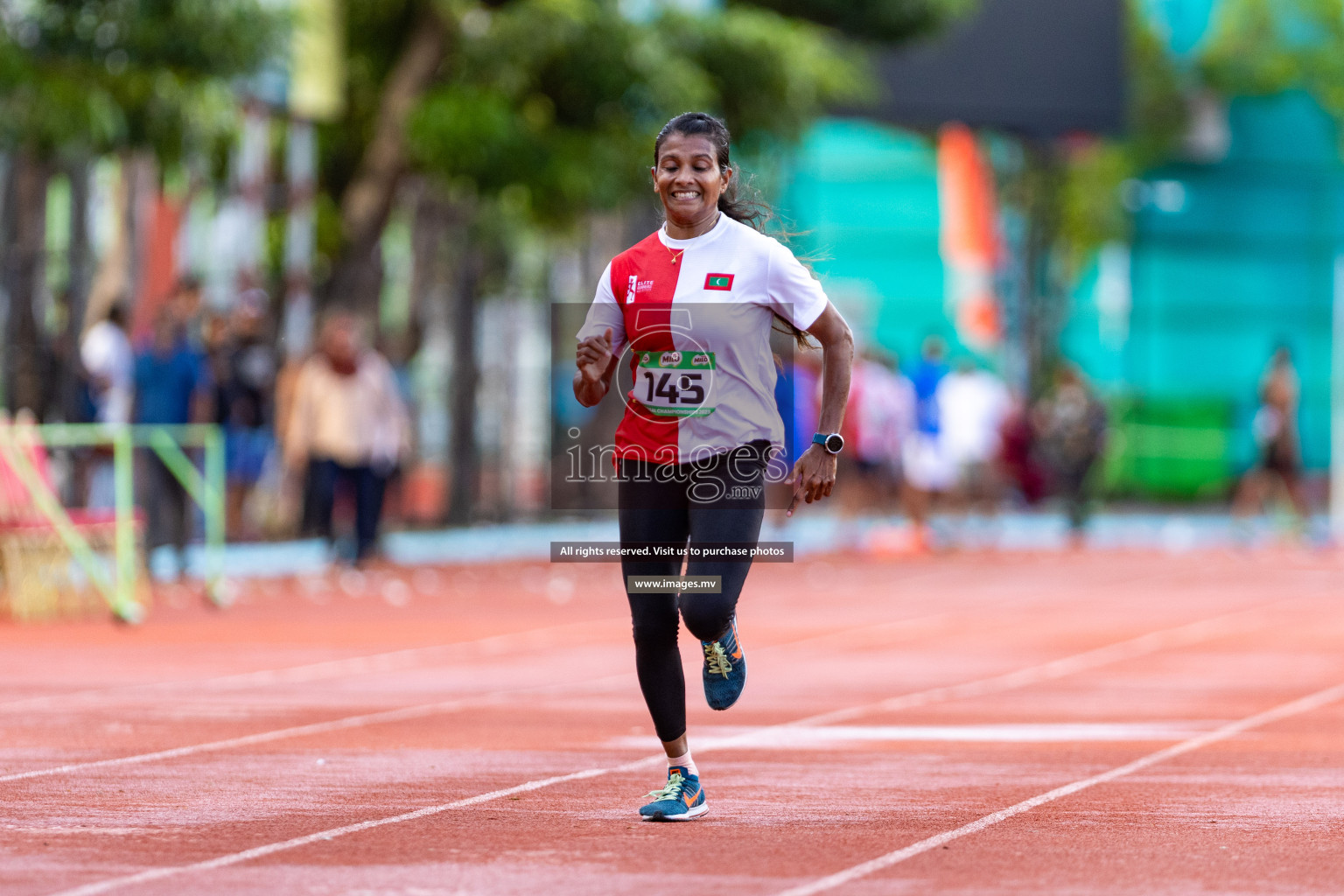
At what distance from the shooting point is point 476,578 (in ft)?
68.3

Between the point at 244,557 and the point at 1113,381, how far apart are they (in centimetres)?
2516

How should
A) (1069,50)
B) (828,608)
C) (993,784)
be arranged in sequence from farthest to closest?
(1069,50)
(828,608)
(993,784)

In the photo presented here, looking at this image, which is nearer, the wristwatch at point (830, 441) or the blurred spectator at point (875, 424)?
the wristwatch at point (830, 441)

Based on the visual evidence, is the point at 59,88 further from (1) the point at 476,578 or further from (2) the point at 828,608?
(2) the point at 828,608

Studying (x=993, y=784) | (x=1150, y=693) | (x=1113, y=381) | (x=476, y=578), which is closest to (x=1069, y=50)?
(x=1113, y=381)

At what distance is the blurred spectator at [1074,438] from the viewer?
2841cm

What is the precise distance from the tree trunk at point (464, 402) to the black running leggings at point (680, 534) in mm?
18758

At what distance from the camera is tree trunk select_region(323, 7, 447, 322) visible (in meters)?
23.4

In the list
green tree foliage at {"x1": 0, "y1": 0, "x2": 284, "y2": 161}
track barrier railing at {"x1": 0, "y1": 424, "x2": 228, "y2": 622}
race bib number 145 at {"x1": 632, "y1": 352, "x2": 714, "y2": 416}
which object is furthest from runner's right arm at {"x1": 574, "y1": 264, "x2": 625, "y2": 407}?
green tree foliage at {"x1": 0, "y1": 0, "x2": 284, "y2": 161}

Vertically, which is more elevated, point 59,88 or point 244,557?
point 59,88

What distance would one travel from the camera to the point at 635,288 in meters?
7.25

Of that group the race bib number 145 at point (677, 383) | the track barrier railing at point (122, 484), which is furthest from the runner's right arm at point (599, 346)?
the track barrier railing at point (122, 484)

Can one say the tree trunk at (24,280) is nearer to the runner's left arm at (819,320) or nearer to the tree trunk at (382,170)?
the tree trunk at (382,170)

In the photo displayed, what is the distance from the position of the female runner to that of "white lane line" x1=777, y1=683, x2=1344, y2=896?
765mm
